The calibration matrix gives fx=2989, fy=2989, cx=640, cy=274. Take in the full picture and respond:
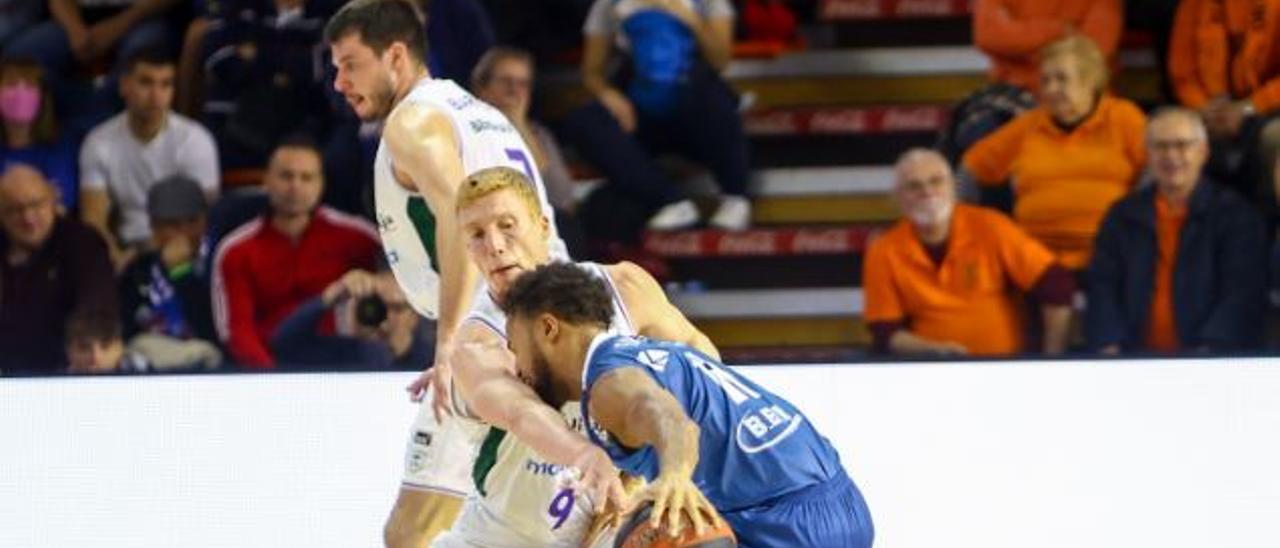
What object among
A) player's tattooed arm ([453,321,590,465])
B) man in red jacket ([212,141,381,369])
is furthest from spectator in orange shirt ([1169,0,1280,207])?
player's tattooed arm ([453,321,590,465])

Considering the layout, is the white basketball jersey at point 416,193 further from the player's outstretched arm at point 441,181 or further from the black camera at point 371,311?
the black camera at point 371,311

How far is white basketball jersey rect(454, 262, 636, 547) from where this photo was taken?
→ 545 cm

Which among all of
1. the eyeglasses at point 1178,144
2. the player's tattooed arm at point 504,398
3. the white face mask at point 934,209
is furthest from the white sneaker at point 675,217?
the player's tattooed arm at point 504,398

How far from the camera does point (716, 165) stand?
919 centimetres

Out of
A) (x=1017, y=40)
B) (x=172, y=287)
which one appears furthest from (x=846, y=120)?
(x=172, y=287)

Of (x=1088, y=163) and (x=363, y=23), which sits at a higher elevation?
(x=363, y=23)

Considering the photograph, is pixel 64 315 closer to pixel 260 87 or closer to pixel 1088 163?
pixel 260 87

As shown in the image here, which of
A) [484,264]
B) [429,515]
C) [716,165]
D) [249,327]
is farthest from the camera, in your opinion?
[716,165]

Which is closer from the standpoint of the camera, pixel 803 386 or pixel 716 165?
pixel 803 386

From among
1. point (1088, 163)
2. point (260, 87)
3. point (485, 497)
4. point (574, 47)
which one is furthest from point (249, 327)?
point (485, 497)

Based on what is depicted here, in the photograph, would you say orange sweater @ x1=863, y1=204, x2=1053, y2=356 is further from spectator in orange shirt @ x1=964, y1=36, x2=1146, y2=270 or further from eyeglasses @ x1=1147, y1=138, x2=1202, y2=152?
eyeglasses @ x1=1147, y1=138, x2=1202, y2=152

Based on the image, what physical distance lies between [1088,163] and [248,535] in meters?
3.04

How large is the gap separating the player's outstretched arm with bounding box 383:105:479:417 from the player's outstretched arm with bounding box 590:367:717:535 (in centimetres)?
119

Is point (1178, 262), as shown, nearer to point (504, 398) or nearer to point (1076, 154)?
point (1076, 154)
